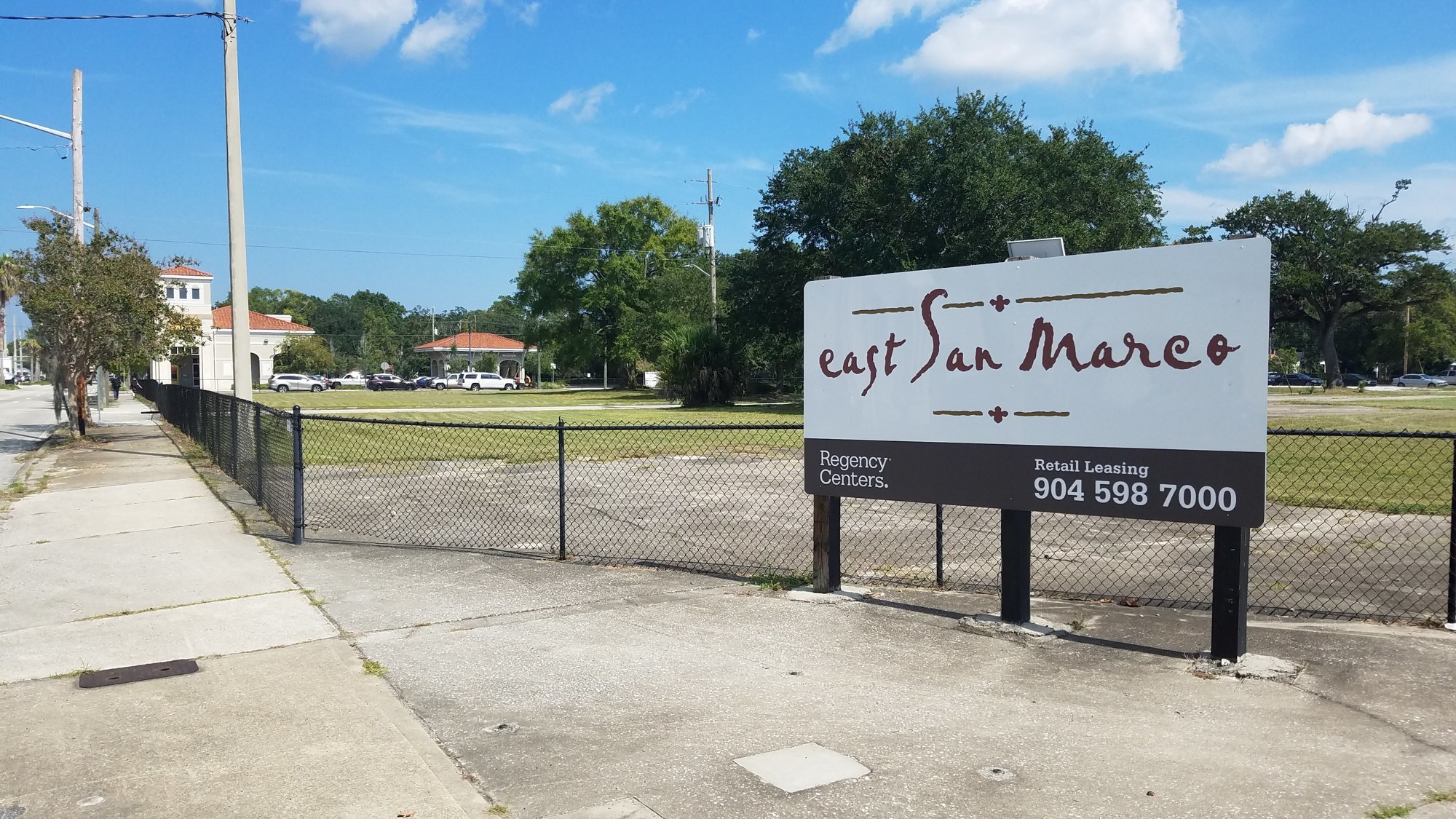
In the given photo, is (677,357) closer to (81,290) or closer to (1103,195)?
(1103,195)

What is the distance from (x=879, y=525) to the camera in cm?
1084

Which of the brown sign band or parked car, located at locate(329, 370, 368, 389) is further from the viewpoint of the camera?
parked car, located at locate(329, 370, 368, 389)

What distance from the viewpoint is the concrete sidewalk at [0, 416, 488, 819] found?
4094mm

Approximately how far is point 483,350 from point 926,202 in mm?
82520

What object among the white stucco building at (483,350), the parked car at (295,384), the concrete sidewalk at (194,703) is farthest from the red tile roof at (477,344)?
the concrete sidewalk at (194,703)

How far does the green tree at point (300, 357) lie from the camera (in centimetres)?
9450

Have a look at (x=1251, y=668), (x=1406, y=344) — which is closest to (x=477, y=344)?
(x=1406, y=344)

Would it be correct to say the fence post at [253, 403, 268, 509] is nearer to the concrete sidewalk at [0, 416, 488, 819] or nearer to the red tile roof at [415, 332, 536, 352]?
the concrete sidewalk at [0, 416, 488, 819]

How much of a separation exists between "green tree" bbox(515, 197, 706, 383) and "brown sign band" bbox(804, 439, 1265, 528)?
66.8 m

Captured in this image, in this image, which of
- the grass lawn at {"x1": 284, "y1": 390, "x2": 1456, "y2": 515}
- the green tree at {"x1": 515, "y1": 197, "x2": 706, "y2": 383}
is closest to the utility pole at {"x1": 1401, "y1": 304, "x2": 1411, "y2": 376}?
the grass lawn at {"x1": 284, "y1": 390, "x2": 1456, "y2": 515}

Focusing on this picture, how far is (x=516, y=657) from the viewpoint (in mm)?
5969

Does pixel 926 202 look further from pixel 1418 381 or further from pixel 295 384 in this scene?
pixel 1418 381

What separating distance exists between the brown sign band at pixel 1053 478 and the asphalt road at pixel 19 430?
13914mm

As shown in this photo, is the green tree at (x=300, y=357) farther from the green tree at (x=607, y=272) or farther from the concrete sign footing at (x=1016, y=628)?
the concrete sign footing at (x=1016, y=628)
